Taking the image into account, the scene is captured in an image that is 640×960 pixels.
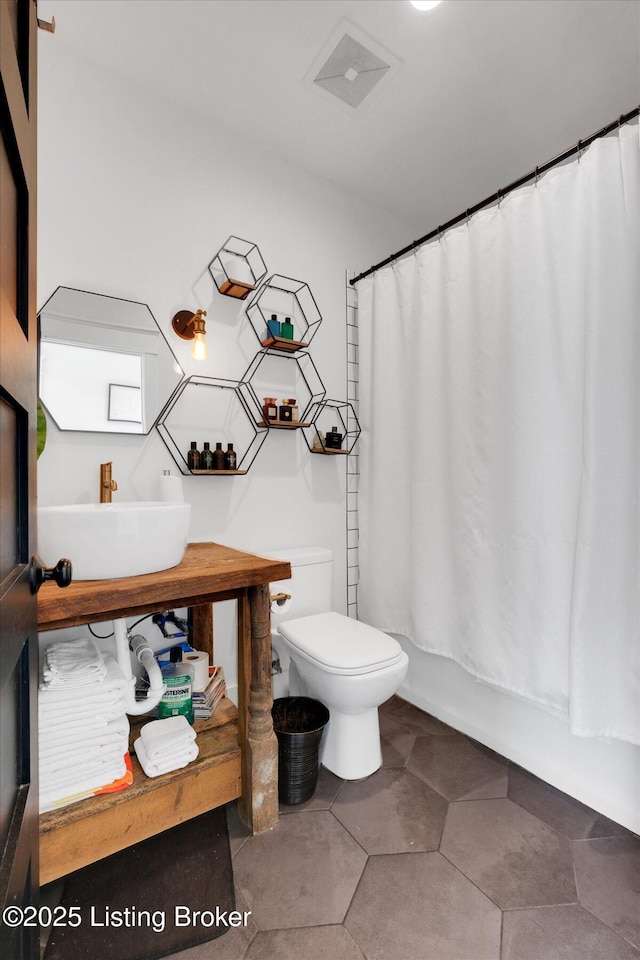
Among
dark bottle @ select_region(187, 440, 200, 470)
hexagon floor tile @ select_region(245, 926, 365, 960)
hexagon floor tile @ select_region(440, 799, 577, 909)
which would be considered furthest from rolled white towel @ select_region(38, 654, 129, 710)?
hexagon floor tile @ select_region(440, 799, 577, 909)

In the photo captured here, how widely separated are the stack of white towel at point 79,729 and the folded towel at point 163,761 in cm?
6

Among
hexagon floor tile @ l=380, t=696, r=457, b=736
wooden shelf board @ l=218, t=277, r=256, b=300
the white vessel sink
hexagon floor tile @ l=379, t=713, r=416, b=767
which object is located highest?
wooden shelf board @ l=218, t=277, r=256, b=300

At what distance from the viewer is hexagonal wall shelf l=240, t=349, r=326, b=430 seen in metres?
2.00

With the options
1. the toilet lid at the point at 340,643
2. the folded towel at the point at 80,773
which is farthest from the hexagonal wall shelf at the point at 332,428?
the folded towel at the point at 80,773

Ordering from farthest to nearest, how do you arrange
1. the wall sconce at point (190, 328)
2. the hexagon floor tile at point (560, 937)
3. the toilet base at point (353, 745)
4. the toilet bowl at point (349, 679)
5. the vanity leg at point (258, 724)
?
the wall sconce at point (190, 328) → the toilet base at point (353, 745) → the toilet bowl at point (349, 679) → the vanity leg at point (258, 724) → the hexagon floor tile at point (560, 937)

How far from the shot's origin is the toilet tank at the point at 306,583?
1.91 m

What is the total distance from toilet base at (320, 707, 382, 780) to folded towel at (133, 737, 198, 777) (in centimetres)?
51

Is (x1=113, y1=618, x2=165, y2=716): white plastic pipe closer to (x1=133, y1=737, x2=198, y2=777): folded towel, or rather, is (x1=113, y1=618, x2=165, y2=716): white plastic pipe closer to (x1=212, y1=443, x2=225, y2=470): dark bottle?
(x1=133, y1=737, x2=198, y2=777): folded towel

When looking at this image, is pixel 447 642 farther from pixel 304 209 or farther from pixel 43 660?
pixel 304 209

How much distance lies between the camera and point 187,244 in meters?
1.84

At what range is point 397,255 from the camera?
212 cm

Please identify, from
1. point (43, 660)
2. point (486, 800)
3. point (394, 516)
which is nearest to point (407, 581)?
point (394, 516)

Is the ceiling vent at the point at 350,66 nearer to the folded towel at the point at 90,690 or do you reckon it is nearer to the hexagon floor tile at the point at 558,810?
the folded towel at the point at 90,690

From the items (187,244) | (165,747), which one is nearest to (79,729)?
(165,747)
